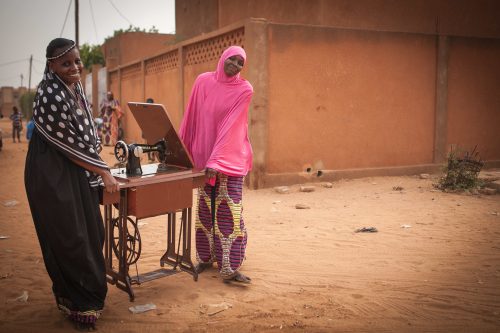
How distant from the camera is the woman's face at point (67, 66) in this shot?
3150 millimetres

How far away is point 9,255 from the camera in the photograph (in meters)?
5.13

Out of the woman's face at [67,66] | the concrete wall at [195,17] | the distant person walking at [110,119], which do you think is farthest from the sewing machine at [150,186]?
the distant person walking at [110,119]

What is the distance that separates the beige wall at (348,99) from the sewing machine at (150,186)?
4702mm

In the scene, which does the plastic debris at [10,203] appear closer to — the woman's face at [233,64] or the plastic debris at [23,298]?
the plastic debris at [23,298]

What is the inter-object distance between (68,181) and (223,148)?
4.34 feet

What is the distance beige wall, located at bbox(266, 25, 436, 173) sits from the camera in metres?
8.87

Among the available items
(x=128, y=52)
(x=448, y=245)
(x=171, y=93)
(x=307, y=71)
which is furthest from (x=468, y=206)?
(x=128, y=52)

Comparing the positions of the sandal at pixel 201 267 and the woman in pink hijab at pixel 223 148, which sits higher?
the woman in pink hijab at pixel 223 148

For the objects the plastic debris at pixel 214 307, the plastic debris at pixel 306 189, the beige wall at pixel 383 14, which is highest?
the beige wall at pixel 383 14

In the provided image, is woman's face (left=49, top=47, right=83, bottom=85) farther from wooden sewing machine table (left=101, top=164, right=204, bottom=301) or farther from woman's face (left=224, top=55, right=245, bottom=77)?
woman's face (left=224, top=55, right=245, bottom=77)

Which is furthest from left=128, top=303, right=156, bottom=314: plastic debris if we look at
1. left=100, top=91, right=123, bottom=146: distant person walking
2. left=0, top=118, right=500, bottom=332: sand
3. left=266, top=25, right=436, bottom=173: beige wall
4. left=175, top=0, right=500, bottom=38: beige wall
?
left=100, top=91, right=123, bottom=146: distant person walking

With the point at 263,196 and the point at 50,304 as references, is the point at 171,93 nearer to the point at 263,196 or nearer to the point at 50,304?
the point at 263,196

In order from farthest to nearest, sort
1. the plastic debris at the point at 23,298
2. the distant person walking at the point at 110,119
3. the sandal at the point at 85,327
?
the distant person walking at the point at 110,119, the plastic debris at the point at 23,298, the sandal at the point at 85,327

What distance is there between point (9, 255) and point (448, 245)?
463 centimetres
